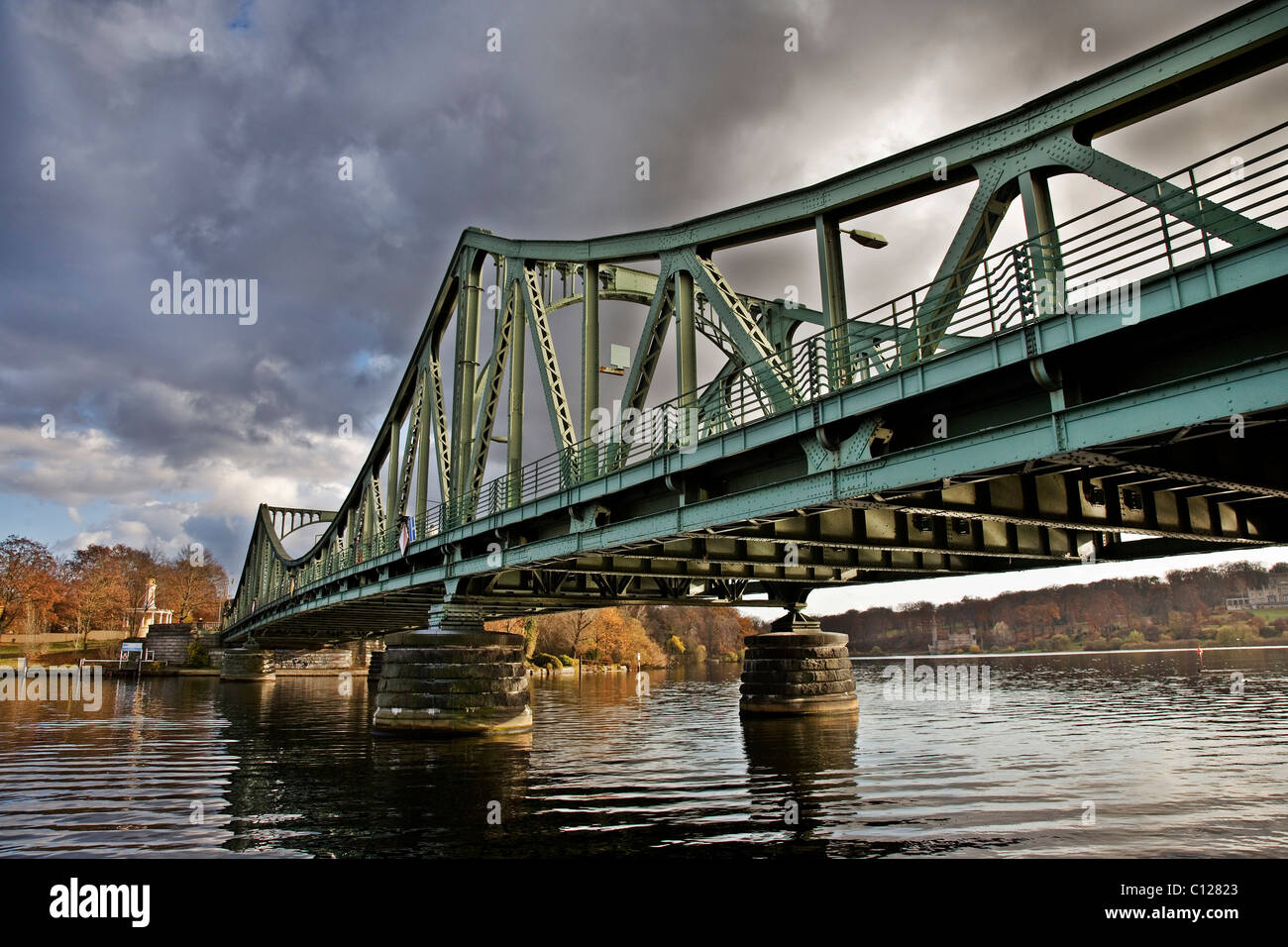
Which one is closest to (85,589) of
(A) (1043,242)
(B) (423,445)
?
(B) (423,445)

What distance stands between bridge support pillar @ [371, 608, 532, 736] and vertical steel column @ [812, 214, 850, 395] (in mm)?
16251

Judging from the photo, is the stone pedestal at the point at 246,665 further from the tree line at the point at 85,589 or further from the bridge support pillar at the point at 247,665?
the tree line at the point at 85,589

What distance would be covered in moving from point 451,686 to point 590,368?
10987mm

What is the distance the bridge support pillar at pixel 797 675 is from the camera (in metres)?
31.5

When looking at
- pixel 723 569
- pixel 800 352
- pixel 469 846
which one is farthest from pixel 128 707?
pixel 800 352

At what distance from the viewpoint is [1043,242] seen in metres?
11.5

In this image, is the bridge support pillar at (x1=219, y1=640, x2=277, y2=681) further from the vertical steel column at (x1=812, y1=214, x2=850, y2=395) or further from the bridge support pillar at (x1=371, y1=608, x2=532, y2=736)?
the vertical steel column at (x1=812, y1=214, x2=850, y2=395)

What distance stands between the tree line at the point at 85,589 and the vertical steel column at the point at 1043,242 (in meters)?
103

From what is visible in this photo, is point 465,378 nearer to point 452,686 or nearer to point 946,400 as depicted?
point 452,686

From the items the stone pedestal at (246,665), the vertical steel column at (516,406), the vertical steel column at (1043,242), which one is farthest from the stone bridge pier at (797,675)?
the stone pedestal at (246,665)

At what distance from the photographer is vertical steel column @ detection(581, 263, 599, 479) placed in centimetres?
2094
